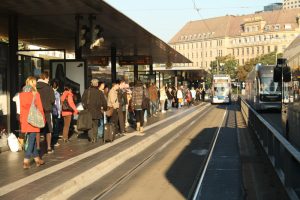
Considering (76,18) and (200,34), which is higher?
(200,34)

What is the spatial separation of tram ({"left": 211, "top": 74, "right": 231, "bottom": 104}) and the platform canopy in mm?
28021

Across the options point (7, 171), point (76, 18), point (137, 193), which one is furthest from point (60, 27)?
point (137, 193)

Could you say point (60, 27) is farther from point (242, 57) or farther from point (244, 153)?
point (242, 57)

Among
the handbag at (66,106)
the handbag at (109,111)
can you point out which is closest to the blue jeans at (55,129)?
the handbag at (66,106)

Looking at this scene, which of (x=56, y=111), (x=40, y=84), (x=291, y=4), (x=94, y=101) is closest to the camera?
(x=40, y=84)

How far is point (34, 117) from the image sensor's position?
33.2ft

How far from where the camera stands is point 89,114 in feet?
47.9

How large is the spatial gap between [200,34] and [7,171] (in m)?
170

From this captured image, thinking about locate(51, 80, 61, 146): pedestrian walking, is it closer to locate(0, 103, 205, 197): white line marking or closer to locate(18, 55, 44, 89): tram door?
locate(0, 103, 205, 197): white line marking

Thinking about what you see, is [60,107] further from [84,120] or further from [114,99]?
[114,99]

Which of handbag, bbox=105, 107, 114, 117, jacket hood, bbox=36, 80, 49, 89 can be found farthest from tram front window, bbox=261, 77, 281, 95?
jacket hood, bbox=36, 80, 49, 89

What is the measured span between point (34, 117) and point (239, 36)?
16030cm

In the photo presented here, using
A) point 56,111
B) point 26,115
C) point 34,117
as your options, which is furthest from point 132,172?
point 56,111

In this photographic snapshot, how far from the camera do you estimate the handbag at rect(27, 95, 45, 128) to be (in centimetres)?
1009
